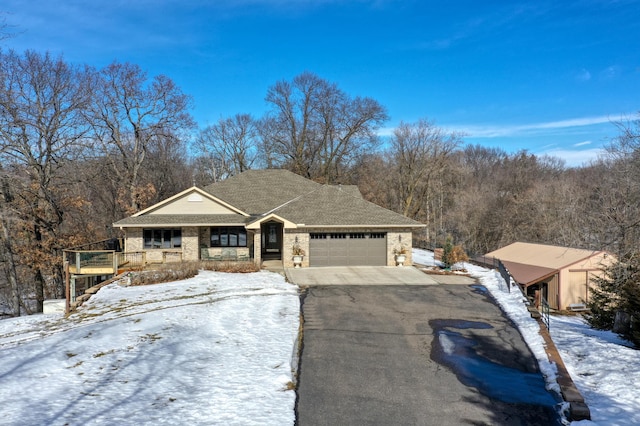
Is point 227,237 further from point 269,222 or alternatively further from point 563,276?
point 563,276

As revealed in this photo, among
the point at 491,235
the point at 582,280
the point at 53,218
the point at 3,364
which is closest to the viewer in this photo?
the point at 3,364

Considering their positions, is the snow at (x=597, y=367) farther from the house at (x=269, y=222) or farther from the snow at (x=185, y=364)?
the house at (x=269, y=222)

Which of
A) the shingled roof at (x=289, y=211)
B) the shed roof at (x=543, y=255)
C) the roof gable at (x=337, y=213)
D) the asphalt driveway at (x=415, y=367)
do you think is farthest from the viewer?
the shed roof at (x=543, y=255)

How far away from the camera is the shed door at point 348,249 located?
73.3 feet

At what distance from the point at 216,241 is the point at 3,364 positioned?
48.4 ft

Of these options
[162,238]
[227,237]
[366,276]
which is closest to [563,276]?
[366,276]

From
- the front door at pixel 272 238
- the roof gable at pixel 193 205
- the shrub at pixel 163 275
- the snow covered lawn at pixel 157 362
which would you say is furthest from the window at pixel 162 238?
the snow covered lawn at pixel 157 362

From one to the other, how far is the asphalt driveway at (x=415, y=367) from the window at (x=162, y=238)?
1151 cm

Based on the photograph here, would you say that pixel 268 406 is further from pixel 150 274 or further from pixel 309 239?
pixel 309 239

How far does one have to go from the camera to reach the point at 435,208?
49375 millimetres

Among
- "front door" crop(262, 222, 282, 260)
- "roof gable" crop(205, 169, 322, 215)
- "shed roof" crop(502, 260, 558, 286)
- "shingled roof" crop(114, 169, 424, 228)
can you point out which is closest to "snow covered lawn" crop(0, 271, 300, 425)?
"shingled roof" crop(114, 169, 424, 228)

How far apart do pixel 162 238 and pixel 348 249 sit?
411 inches

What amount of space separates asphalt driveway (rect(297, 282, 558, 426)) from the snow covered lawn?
2.47 feet

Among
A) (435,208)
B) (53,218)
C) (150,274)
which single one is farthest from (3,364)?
(435,208)
